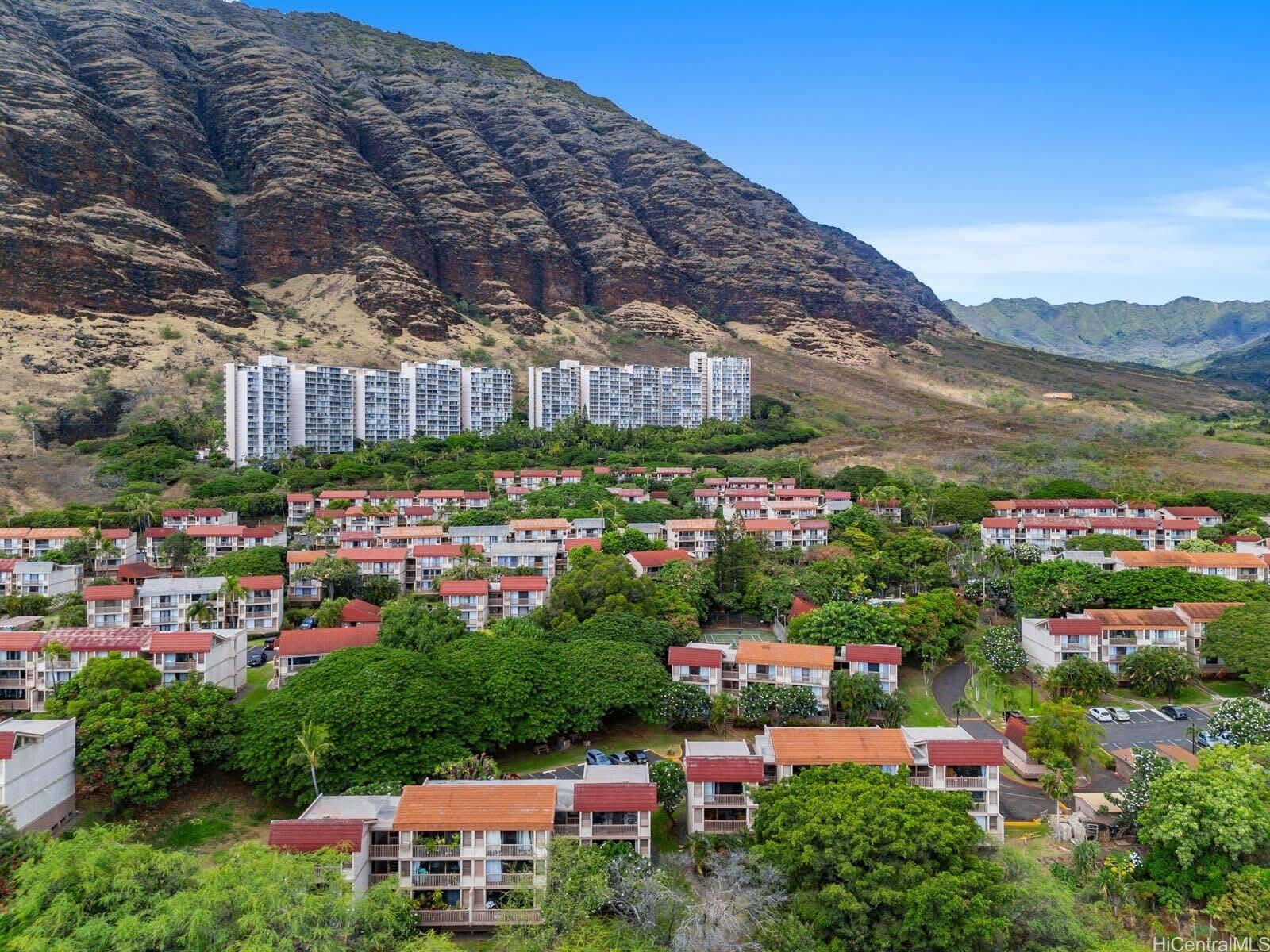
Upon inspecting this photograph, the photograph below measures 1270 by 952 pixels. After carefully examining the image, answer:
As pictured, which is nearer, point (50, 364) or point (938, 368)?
point (50, 364)

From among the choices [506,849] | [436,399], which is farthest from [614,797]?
[436,399]

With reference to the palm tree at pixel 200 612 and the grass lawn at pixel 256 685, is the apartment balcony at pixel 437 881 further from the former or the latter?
the palm tree at pixel 200 612

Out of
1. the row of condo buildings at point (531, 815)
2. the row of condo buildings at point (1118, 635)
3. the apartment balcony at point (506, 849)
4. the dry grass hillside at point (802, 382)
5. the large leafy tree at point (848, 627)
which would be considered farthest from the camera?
the dry grass hillside at point (802, 382)

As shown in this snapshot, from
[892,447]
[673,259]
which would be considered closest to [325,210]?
[673,259]

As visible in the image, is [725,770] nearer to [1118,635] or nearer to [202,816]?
[202,816]

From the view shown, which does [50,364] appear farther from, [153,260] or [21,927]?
[21,927]

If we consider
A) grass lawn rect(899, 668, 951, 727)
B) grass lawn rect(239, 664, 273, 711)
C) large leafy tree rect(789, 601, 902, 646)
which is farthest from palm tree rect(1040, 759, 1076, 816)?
grass lawn rect(239, 664, 273, 711)

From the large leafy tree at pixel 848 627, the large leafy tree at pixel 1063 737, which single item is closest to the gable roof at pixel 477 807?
the large leafy tree at pixel 1063 737
